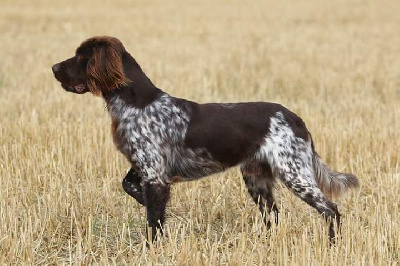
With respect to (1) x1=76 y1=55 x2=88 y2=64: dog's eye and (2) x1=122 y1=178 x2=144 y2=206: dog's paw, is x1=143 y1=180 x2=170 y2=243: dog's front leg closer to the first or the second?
(2) x1=122 y1=178 x2=144 y2=206: dog's paw

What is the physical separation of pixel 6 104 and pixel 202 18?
1390cm

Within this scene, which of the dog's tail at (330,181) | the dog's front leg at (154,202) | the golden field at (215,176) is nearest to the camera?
the golden field at (215,176)

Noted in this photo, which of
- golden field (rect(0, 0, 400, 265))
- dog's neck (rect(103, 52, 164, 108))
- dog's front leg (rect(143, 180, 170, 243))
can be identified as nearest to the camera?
golden field (rect(0, 0, 400, 265))

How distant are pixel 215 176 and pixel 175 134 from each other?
1218 millimetres

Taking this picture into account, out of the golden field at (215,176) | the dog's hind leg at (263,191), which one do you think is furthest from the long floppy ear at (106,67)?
the dog's hind leg at (263,191)

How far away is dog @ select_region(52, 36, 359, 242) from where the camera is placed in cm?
445

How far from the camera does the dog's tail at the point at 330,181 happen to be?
4.84 metres

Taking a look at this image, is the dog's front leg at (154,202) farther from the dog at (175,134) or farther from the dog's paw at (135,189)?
the dog's paw at (135,189)

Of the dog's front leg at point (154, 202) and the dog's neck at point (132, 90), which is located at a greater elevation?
the dog's neck at point (132, 90)

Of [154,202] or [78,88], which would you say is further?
[78,88]

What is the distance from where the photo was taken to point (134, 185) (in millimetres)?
4598

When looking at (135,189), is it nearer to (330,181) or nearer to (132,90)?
(132,90)

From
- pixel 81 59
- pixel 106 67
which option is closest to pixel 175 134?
pixel 106 67

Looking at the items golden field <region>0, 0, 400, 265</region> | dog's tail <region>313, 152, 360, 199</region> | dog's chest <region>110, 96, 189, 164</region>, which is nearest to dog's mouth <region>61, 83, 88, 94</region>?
dog's chest <region>110, 96, 189, 164</region>
